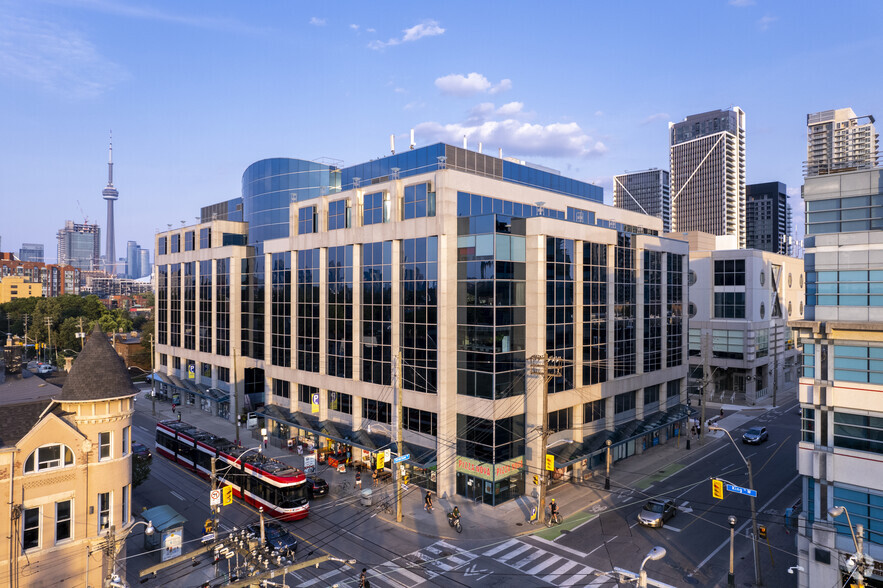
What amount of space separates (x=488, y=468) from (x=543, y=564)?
926 centimetres

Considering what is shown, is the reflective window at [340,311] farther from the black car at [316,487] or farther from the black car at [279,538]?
the black car at [279,538]

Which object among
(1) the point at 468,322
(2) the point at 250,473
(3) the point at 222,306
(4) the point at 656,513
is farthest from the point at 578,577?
(3) the point at 222,306

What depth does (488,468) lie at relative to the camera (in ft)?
126

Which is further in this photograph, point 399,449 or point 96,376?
point 399,449

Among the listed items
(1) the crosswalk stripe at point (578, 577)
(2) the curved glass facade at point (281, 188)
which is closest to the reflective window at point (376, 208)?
(2) the curved glass facade at point (281, 188)

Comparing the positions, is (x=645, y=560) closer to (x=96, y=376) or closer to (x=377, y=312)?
(x=96, y=376)

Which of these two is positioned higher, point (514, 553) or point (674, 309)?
point (674, 309)

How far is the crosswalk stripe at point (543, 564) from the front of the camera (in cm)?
2881

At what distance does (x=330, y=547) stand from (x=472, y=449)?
11873mm

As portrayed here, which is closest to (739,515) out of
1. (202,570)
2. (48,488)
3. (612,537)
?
(612,537)

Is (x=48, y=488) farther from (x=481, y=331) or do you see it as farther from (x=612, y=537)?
(x=612, y=537)

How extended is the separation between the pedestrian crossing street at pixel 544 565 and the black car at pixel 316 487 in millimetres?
14600

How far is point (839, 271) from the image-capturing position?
26.6m

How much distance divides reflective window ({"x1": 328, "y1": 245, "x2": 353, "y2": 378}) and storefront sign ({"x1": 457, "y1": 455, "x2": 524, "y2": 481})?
14.9 meters
